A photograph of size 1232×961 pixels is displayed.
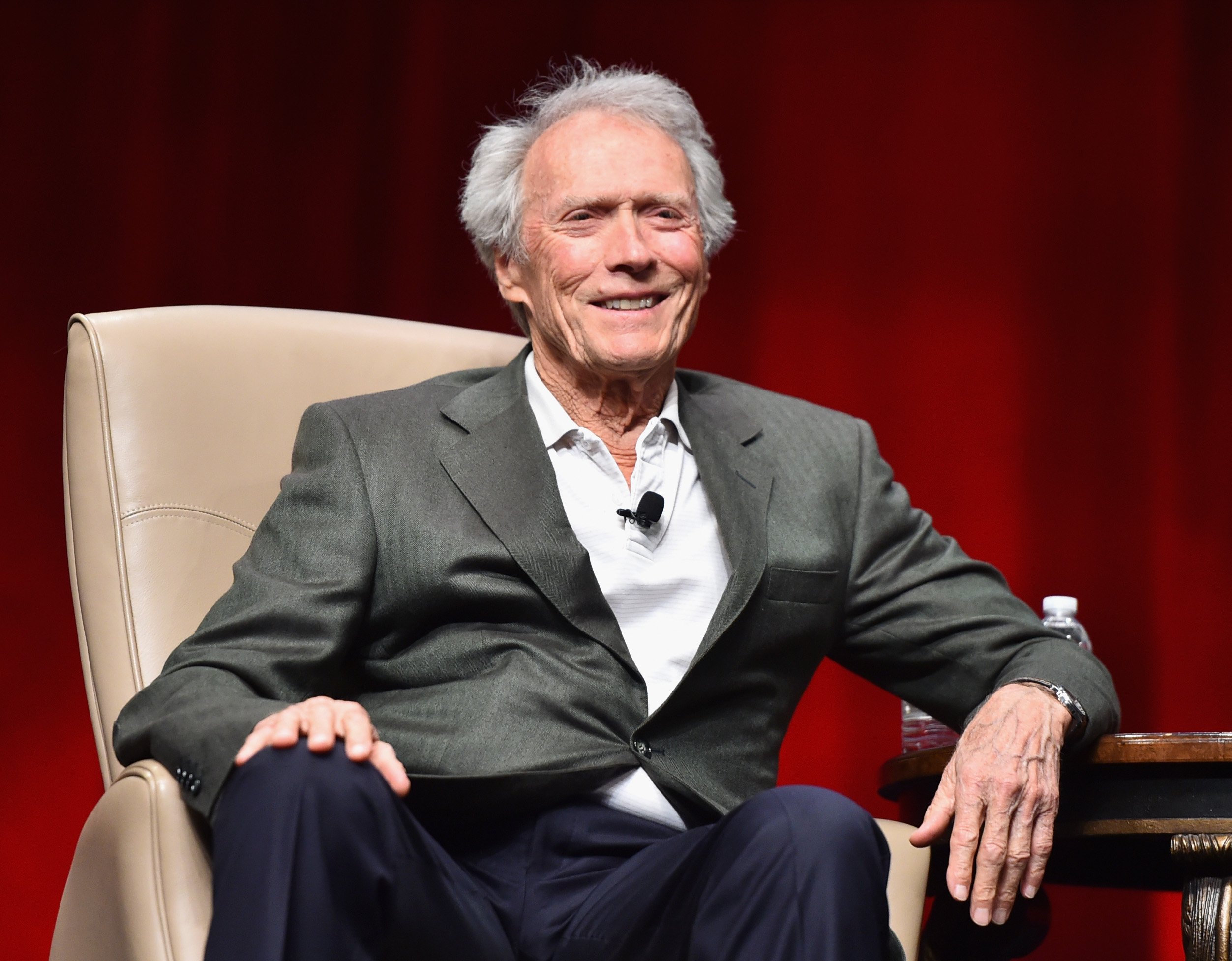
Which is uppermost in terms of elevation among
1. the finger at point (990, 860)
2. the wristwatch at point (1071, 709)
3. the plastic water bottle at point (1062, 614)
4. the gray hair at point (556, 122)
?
the gray hair at point (556, 122)

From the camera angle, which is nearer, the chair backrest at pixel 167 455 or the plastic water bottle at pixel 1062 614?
the chair backrest at pixel 167 455

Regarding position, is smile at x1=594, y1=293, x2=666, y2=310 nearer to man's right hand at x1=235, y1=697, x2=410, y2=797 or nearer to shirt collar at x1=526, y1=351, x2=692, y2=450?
shirt collar at x1=526, y1=351, x2=692, y2=450

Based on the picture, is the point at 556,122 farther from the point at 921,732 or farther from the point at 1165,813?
the point at 921,732

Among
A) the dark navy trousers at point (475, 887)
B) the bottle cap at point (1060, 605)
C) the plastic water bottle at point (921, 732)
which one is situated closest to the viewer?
the dark navy trousers at point (475, 887)

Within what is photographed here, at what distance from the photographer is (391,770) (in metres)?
1.10

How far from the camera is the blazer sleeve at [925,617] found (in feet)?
5.15

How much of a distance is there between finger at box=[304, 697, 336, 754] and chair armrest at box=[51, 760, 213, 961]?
156 millimetres

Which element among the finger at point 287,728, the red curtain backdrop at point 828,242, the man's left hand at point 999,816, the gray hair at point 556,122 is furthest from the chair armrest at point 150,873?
the red curtain backdrop at point 828,242

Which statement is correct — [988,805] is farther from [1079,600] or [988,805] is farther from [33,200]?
[33,200]

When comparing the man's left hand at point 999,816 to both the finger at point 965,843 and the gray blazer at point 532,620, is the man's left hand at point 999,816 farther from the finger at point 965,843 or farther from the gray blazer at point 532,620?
the gray blazer at point 532,620

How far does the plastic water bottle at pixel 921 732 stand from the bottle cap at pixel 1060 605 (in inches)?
10.2

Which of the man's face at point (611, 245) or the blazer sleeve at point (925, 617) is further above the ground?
the man's face at point (611, 245)

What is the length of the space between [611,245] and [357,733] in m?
0.82

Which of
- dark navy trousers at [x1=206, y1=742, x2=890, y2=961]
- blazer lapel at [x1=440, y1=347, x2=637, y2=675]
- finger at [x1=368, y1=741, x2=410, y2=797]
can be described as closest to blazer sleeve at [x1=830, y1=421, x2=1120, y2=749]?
blazer lapel at [x1=440, y1=347, x2=637, y2=675]
